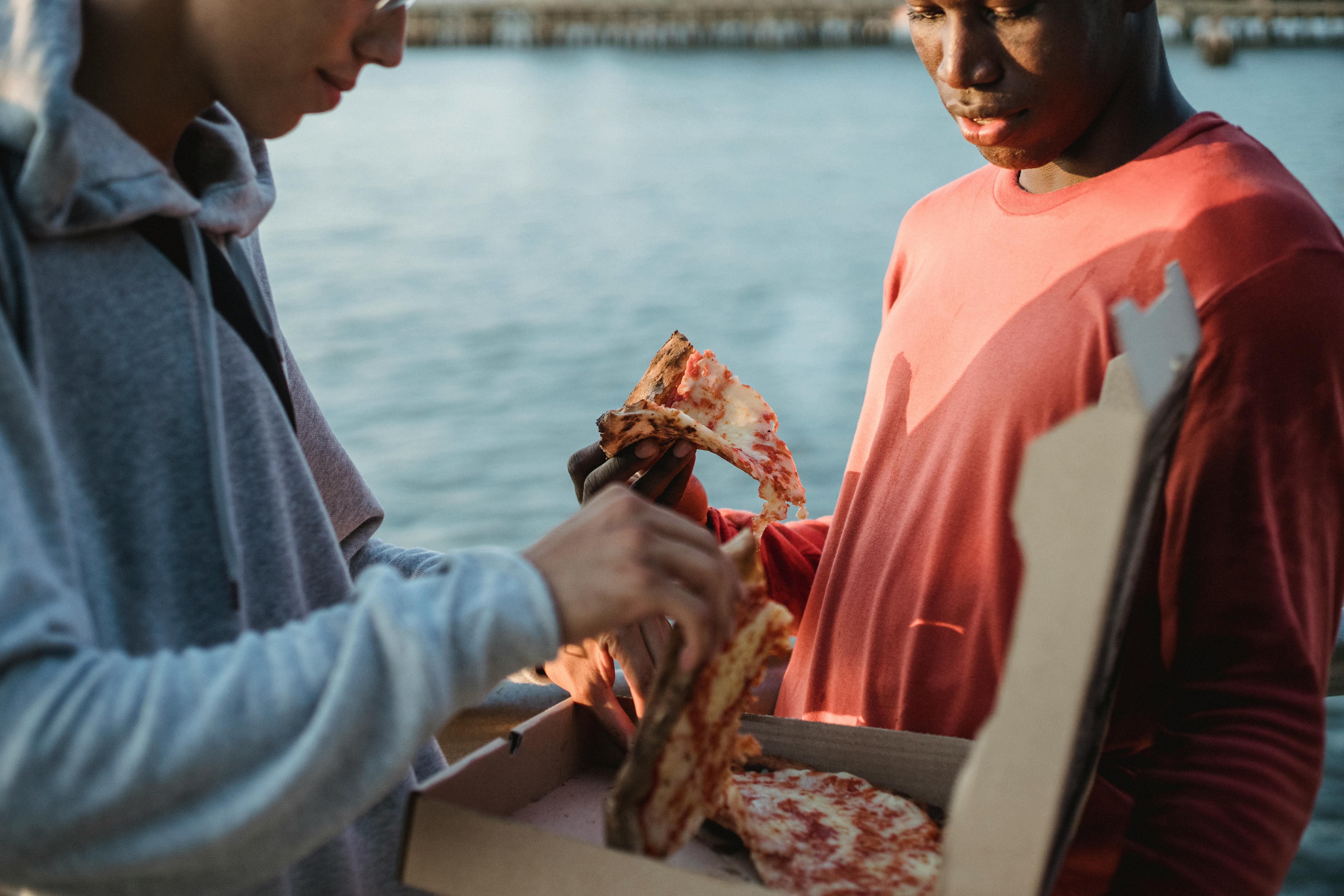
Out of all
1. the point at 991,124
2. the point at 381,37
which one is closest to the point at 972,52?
the point at 991,124

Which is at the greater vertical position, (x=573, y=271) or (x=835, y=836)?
(x=835, y=836)

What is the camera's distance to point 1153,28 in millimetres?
1542

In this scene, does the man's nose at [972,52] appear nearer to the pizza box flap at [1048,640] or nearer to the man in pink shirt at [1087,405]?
the man in pink shirt at [1087,405]

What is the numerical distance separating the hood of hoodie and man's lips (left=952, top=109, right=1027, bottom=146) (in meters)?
1.05

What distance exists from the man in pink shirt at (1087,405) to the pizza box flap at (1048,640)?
48 cm

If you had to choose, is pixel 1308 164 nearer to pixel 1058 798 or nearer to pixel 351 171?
pixel 351 171

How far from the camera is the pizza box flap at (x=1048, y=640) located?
757 millimetres

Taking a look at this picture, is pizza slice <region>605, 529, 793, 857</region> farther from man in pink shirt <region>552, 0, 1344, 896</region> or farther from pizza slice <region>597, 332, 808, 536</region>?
pizza slice <region>597, 332, 808, 536</region>

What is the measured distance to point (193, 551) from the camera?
1029mm

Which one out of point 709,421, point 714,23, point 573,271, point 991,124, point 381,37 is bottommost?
point 573,271

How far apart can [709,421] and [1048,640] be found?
52.7 inches

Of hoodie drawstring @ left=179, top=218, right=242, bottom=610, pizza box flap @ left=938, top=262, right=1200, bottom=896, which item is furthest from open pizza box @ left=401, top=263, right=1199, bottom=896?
hoodie drawstring @ left=179, top=218, right=242, bottom=610

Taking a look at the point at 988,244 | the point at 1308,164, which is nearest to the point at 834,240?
the point at 1308,164

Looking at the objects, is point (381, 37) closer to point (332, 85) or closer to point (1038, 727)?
point (332, 85)
